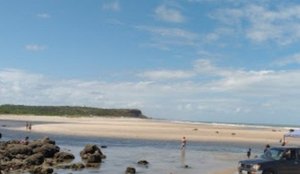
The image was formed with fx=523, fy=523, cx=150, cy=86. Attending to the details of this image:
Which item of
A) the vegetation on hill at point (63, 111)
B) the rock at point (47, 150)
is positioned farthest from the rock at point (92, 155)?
the vegetation on hill at point (63, 111)

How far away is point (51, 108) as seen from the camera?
557 feet

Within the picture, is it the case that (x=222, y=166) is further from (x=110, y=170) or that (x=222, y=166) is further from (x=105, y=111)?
(x=105, y=111)

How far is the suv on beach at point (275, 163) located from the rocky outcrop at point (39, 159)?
411 inches

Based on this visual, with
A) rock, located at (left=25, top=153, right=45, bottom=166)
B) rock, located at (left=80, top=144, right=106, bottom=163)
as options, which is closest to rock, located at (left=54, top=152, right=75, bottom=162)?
rock, located at (left=80, top=144, right=106, bottom=163)

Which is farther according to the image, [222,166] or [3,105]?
[3,105]

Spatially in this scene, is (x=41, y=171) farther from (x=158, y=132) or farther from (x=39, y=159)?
(x=158, y=132)

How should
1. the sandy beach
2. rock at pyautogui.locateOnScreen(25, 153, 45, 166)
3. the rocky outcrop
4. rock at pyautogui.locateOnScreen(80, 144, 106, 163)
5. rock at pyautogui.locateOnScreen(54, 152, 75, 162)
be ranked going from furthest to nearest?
the sandy beach → rock at pyautogui.locateOnScreen(54, 152, 75, 162) → rock at pyautogui.locateOnScreen(80, 144, 106, 163) → rock at pyautogui.locateOnScreen(25, 153, 45, 166) → the rocky outcrop

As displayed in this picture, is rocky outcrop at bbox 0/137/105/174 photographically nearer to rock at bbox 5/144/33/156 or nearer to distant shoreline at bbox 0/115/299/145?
rock at bbox 5/144/33/156

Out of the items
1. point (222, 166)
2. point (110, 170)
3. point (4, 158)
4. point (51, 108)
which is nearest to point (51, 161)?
point (4, 158)

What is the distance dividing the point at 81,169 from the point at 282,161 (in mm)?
11675

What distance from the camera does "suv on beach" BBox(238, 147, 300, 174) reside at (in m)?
22.9

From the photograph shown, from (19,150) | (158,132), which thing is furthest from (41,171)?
(158,132)

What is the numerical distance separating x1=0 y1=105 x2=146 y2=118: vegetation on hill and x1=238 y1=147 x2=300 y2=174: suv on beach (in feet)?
439

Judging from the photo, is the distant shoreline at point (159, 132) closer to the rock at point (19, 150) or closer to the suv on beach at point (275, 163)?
the rock at point (19, 150)
